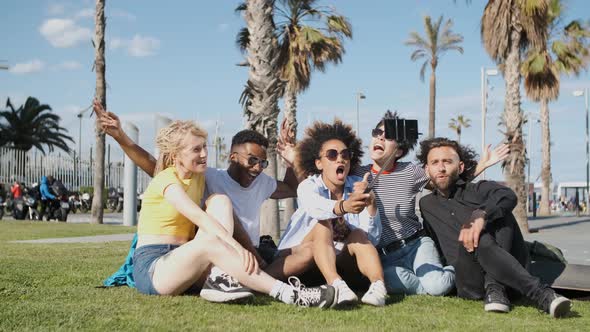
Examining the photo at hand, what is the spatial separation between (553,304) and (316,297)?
5.16 feet

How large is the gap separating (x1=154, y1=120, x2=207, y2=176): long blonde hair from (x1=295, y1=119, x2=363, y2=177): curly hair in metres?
0.92

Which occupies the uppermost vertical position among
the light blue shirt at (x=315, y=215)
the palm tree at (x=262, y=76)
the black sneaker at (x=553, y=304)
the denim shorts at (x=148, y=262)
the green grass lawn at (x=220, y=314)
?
the palm tree at (x=262, y=76)

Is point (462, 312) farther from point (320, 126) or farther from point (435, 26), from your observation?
point (435, 26)

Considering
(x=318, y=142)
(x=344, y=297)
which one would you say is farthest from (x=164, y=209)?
(x=344, y=297)

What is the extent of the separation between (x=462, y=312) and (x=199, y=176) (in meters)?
2.18

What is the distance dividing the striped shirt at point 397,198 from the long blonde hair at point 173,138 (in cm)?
148

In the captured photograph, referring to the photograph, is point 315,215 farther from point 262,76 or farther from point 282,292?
point 262,76

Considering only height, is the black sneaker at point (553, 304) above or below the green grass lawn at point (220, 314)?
above

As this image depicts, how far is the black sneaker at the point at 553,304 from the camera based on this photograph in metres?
4.55

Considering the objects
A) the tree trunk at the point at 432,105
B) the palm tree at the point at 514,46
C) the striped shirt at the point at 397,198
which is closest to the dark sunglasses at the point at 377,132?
the striped shirt at the point at 397,198

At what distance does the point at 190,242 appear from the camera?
4727 millimetres

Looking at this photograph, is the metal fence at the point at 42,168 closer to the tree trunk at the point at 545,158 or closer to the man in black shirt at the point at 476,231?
the tree trunk at the point at 545,158

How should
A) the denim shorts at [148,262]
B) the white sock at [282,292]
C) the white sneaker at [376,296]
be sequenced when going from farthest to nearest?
the denim shorts at [148,262] → the white sneaker at [376,296] → the white sock at [282,292]

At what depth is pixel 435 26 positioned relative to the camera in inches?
1254
